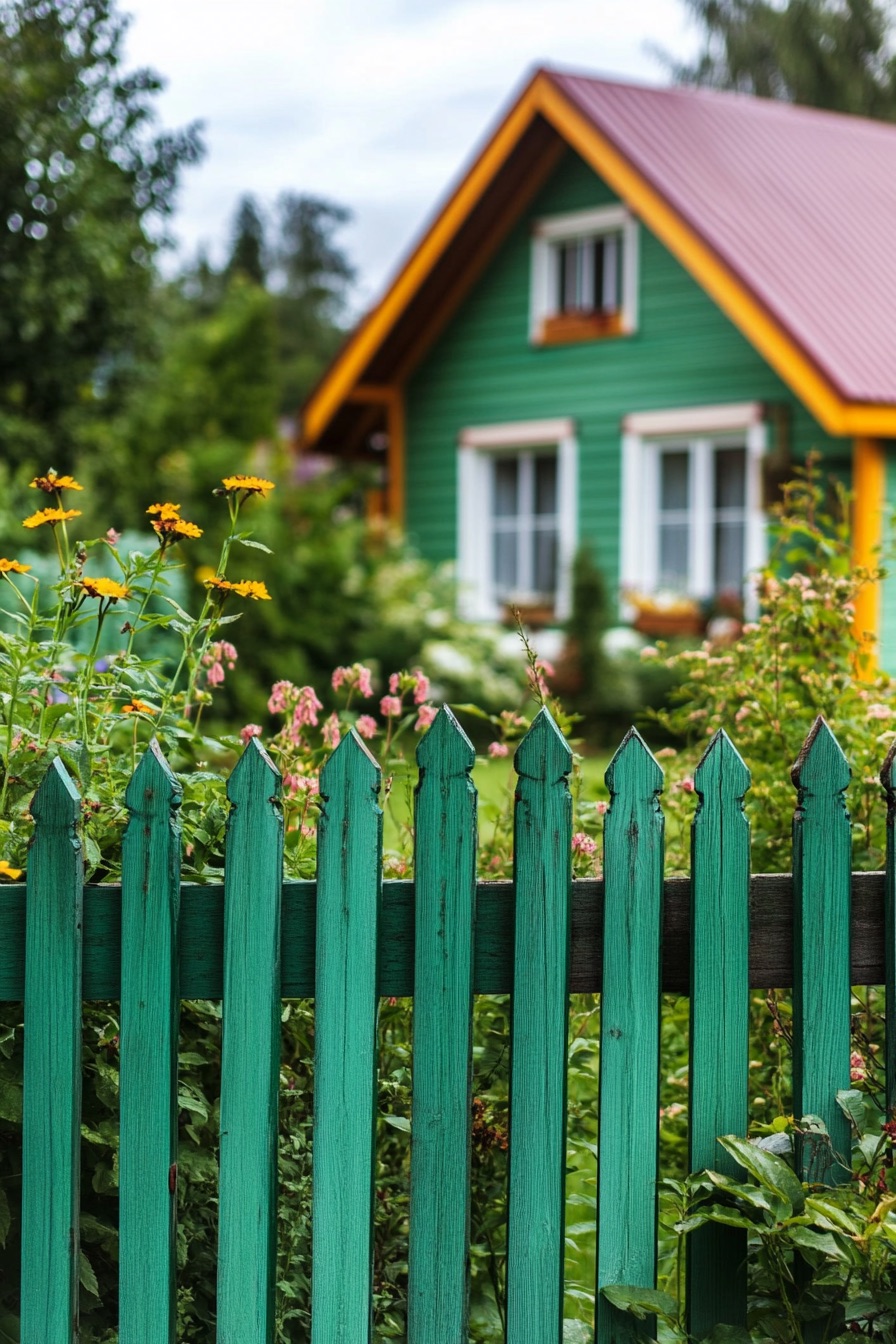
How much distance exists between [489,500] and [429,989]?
41.3 ft

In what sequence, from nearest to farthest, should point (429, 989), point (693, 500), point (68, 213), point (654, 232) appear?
point (429, 989)
point (68, 213)
point (654, 232)
point (693, 500)

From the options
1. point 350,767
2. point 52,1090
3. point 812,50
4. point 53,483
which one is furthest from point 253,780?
point 812,50

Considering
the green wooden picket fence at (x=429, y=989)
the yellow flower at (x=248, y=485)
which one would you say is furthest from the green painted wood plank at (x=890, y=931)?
the yellow flower at (x=248, y=485)

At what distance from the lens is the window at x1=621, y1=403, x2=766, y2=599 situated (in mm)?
12445

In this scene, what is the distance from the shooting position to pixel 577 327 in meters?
13.6

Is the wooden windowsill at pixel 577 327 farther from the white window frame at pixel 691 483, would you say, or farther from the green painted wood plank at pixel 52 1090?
the green painted wood plank at pixel 52 1090

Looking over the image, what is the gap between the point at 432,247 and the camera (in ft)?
45.2

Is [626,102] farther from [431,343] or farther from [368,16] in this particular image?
[368,16]

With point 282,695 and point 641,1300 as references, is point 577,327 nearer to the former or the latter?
point 282,695

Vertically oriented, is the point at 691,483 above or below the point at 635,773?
above

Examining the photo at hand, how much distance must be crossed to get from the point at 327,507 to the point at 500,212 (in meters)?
3.69

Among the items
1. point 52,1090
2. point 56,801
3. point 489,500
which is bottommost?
point 52,1090

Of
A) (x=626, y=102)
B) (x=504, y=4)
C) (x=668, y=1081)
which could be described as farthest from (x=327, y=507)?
(x=504, y=4)

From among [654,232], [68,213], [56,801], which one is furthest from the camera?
[654,232]
